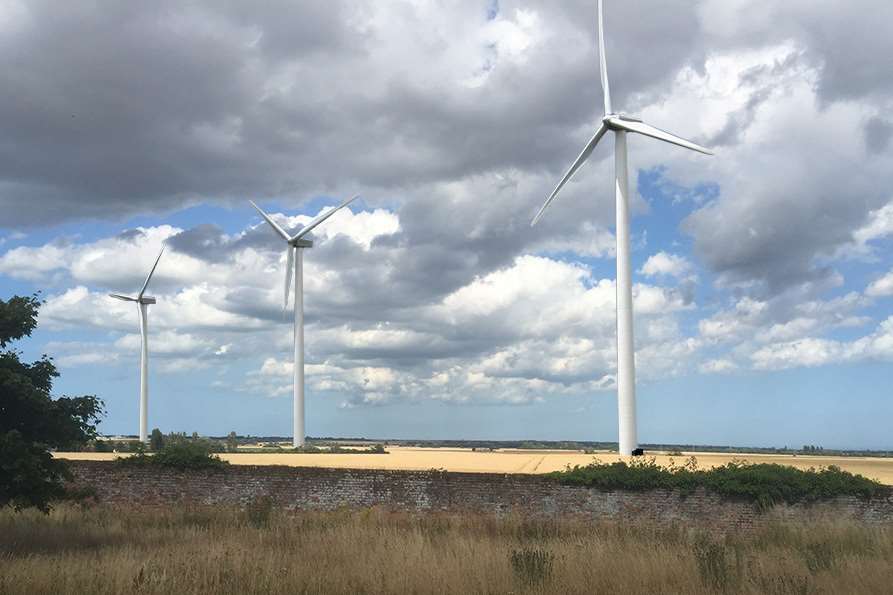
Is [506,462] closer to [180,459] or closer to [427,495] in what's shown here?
[427,495]

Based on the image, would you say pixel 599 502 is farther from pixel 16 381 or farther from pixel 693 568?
pixel 16 381

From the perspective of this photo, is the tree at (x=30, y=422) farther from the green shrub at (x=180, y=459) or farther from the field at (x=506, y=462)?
the field at (x=506, y=462)

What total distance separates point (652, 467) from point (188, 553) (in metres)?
15.3

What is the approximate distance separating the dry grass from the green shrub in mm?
5516

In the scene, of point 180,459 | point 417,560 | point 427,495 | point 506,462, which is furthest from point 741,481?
point 506,462

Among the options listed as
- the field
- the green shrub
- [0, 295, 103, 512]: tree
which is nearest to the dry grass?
[0, 295, 103, 512]: tree

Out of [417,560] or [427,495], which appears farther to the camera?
[427,495]

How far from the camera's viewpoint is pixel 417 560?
13852mm

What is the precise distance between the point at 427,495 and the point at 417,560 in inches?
463

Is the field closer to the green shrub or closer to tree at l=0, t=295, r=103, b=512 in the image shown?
the green shrub

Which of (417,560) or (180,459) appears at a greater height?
(180,459)

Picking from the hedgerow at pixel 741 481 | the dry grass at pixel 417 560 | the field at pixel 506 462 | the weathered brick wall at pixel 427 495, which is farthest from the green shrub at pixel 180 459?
the hedgerow at pixel 741 481

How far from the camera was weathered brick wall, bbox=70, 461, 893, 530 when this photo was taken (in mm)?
24422

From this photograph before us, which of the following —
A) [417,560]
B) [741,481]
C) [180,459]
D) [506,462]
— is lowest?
[506,462]
